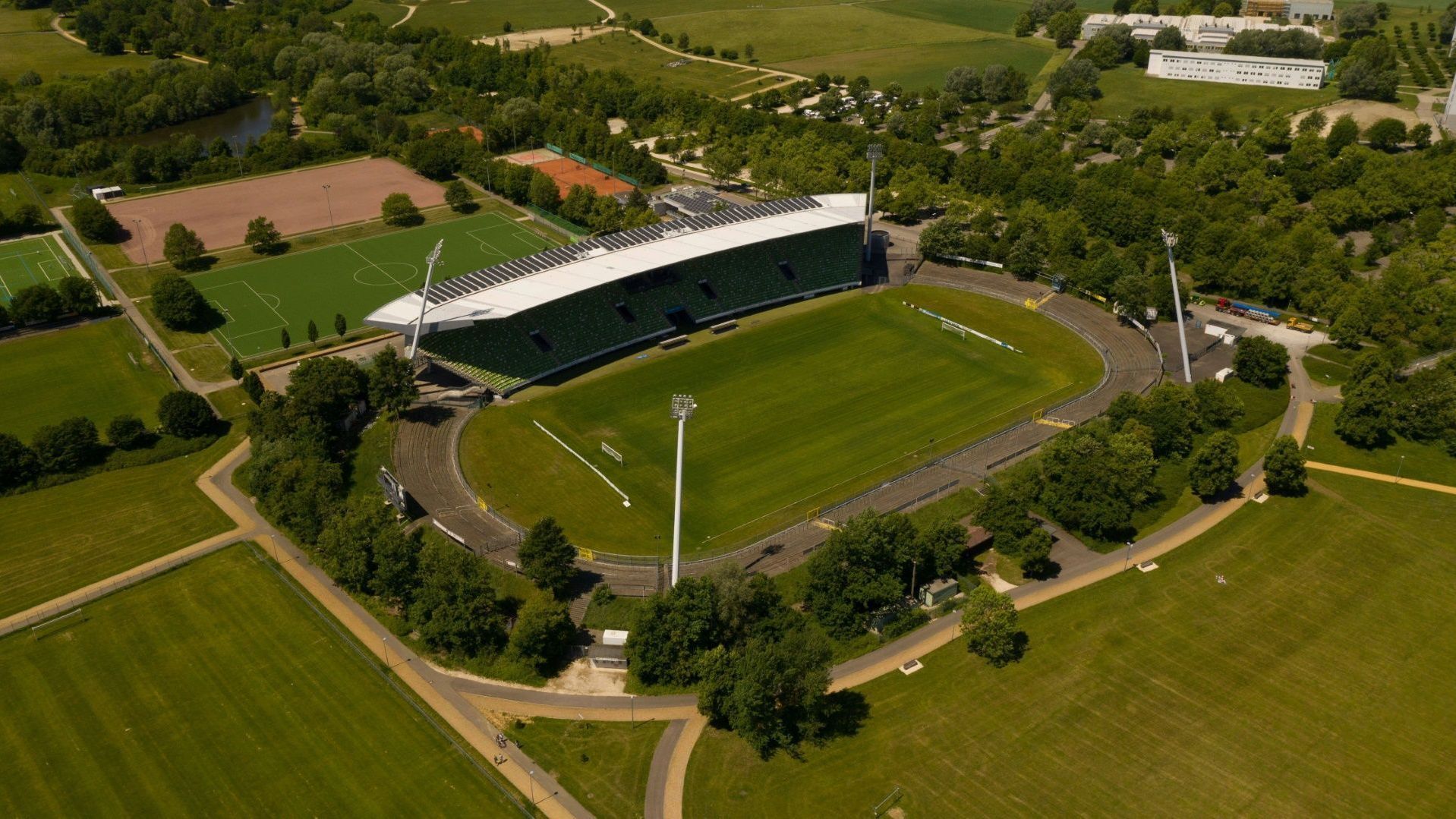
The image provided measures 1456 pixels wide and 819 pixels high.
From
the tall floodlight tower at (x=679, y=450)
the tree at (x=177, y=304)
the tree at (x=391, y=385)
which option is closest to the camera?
the tall floodlight tower at (x=679, y=450)

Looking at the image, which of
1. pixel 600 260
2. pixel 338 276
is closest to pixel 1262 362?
pixel 600 260

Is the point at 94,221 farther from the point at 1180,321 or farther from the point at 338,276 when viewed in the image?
the point at 1180,321

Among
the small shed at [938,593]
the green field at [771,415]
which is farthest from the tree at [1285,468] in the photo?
the small shed at [938,593]

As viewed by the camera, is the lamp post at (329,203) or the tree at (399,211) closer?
the tree at (399,211)

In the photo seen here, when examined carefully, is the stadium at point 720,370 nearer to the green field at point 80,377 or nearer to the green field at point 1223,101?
the green field at point 80,377

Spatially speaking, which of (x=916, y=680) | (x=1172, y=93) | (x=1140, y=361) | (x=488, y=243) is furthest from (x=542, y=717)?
(x=1172, y=93)

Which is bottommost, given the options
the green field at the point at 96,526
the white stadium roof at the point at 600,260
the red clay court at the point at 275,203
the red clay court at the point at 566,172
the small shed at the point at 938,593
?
the green field at the point at 96,526
